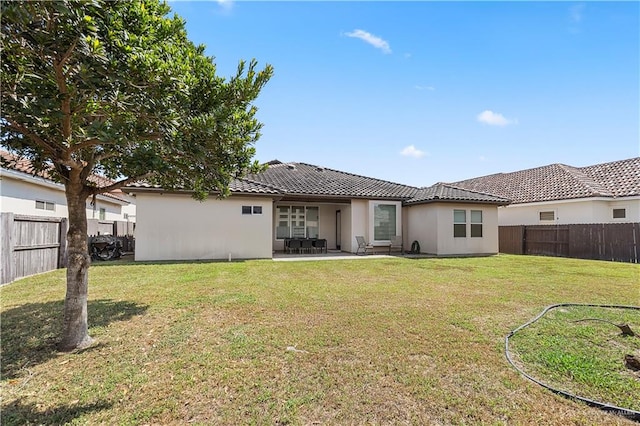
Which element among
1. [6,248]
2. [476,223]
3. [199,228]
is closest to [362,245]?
[476,223]

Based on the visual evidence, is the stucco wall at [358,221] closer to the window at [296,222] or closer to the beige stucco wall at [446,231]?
the window at [296,222]

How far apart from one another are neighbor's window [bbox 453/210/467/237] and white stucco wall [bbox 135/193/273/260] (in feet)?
31.2

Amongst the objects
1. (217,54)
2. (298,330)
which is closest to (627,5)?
(217,54)

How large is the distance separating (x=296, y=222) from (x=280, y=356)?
1335 centimetres

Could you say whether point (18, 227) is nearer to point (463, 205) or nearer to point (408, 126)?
point (408, 126)

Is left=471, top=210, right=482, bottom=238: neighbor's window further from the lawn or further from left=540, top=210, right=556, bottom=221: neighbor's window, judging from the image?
the lawn

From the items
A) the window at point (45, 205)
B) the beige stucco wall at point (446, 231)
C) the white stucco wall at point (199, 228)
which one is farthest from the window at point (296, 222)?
the window at point (45, 205)

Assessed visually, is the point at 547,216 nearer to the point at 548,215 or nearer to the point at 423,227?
the point at 548,215

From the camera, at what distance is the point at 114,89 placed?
3.31 m

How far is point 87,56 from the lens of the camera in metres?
2.93

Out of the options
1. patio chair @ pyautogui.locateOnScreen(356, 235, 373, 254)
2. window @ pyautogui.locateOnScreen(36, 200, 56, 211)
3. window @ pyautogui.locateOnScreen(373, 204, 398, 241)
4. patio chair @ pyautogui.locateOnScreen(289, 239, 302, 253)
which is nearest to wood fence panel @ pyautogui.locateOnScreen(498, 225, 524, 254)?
window @ pyautogui.locateOnScreen(373, 204, 398, 241)

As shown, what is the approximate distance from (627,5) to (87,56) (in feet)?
40.0

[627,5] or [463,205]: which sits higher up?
[627,5]

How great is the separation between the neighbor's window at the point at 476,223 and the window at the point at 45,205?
794 inches
